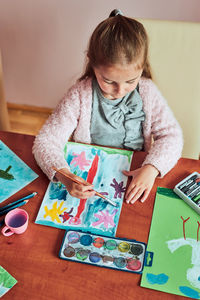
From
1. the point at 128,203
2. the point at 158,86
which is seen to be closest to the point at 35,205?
the point at 128,203

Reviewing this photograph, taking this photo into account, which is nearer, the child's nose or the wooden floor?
the child's nose

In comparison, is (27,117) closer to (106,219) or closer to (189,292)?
(106,219)

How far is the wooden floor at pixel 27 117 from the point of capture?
2.25 metres

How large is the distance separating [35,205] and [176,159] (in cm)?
47

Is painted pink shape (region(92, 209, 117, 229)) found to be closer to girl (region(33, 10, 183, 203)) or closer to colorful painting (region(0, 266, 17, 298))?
girl (region(33, 10, 183, 203))

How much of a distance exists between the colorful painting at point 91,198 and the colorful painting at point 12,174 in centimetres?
8

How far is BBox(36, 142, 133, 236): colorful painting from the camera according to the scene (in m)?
0.89

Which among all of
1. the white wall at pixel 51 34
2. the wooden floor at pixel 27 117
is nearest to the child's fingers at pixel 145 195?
the white wall at pixel 51 34

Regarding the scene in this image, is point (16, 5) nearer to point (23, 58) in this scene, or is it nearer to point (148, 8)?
point (23, 58)

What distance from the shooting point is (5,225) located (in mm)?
878

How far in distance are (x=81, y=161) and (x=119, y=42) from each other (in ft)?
1.26

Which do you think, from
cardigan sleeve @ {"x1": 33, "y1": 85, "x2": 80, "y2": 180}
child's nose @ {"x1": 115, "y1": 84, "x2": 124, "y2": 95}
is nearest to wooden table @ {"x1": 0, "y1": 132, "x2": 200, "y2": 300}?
cardigan sleeve @ {"x1": 33, "y1": 85, "x2": 80, "y2": 180}

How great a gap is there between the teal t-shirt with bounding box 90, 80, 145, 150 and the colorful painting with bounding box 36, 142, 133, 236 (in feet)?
0.44

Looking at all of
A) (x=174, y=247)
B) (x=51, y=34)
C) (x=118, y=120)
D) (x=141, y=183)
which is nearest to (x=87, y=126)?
(x=118, y=120)
